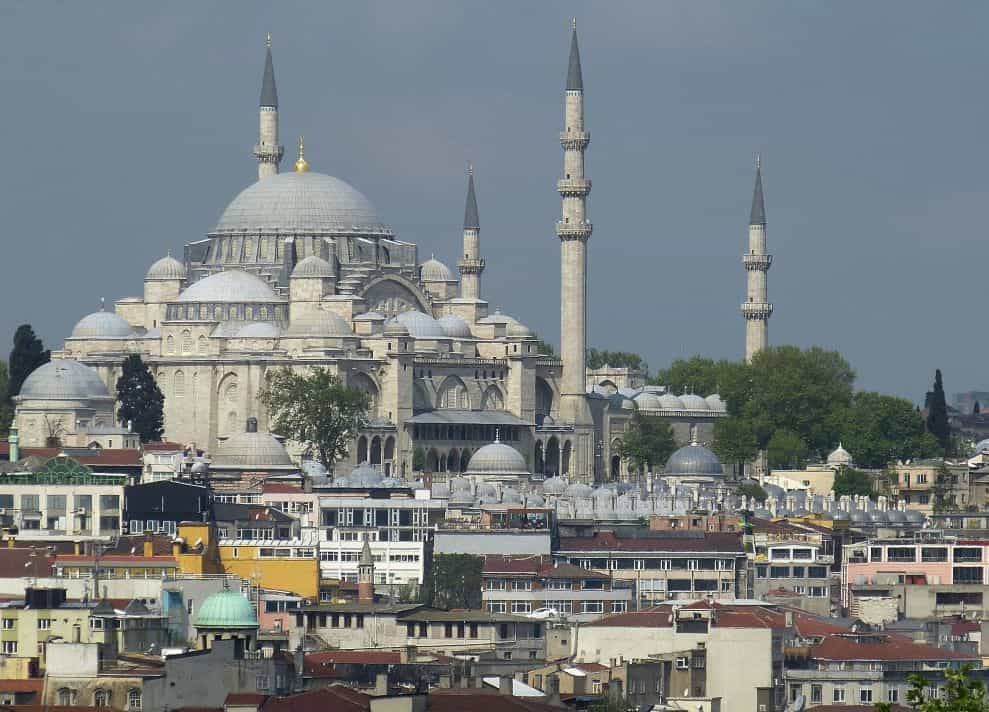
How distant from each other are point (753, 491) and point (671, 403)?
58.2ft

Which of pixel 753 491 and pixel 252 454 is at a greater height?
pixel 252 454

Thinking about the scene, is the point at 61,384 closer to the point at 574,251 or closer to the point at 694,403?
the point at 574,251

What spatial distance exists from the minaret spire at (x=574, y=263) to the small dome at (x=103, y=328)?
1265 centimetres

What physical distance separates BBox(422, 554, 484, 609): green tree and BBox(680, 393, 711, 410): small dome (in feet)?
146

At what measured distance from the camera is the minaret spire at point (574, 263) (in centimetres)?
11994

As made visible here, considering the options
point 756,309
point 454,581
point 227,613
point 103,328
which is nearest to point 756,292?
point 756,309

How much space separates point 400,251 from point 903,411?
16153mm

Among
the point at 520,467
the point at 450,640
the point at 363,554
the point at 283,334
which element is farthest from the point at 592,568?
the point at 283,334

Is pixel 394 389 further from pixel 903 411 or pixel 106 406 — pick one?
pixel 903 411

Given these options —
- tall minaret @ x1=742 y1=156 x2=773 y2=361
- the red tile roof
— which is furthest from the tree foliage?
the red tile roof

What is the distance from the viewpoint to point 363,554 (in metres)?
86.6

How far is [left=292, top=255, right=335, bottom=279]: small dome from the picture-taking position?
124 metres

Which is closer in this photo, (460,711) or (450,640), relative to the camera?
(460,711)

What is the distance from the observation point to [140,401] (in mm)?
114312
